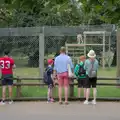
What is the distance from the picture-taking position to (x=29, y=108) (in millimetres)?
10156

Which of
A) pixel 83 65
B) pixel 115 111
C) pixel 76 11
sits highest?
pixel 76 11

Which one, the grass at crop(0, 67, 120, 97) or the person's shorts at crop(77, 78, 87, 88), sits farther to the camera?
the grass at crop(0, 67, 120, 97)

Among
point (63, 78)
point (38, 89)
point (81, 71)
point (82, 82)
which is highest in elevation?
point (81, 71)

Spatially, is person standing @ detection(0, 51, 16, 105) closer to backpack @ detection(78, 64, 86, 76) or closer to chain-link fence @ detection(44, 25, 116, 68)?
backpack @ detection(78, 64, 86, 76)

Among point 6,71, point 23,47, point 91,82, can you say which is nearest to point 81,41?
point 23,47

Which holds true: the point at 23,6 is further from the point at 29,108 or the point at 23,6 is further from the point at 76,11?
the point at 29,108

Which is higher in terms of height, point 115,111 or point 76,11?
point 76,11

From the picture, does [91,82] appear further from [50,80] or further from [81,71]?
[50,80]

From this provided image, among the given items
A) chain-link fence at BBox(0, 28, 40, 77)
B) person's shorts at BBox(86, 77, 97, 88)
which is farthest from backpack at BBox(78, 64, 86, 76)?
chain-link fence at BBox(0, 28, 40, 77)

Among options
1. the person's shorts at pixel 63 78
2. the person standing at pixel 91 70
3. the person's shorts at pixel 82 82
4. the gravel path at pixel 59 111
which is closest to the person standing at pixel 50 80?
the gravel path at pixel 59 111

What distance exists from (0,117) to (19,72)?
14.6 ft

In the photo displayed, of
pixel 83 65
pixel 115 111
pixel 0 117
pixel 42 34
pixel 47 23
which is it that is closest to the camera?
pixel 0 117

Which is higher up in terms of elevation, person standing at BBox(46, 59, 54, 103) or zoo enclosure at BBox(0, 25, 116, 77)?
zoo enclosure at BBox(0, 25, 116, 77)

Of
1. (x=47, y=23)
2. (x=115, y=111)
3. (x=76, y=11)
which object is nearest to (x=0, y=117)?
(x=115, y=111)
